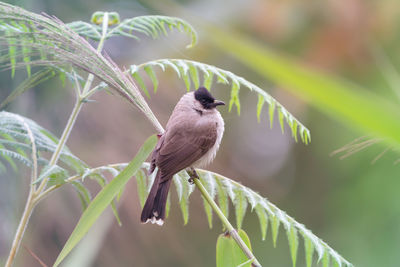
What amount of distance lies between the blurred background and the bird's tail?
0.17 metres

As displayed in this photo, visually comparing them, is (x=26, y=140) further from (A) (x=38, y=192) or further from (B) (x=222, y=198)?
(B) (x=222, y=198)

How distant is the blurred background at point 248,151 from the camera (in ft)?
8.43

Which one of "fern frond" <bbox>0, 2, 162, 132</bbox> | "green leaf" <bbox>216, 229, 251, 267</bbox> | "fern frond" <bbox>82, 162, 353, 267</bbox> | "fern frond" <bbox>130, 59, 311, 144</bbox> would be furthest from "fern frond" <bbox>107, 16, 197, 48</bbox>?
"green leaf" <bbox>216, 229, 251, 267</bbox>

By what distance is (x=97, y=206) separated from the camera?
2.93 feet

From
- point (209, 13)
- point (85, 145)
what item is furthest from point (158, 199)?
point (209, 13)

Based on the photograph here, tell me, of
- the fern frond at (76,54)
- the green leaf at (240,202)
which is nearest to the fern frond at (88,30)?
the fern frond at (76,54)

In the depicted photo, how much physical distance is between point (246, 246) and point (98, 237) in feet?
2.10

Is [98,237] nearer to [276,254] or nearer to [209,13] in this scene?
[209,13]

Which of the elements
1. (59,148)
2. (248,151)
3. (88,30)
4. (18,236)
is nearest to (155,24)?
(88,30)

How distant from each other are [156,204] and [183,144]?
0.42 meters

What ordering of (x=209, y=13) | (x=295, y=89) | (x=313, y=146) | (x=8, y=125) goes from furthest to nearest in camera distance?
(x=313, y=146)
(x=209, y=13)
(x=8, y=125)
(x=295, y=89)

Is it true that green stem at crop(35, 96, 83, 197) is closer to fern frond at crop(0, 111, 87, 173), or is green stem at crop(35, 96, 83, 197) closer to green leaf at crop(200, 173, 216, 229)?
fern frond at crop(0, 111, 87, 173)

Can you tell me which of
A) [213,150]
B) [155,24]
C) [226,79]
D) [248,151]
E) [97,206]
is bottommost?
[248,151]

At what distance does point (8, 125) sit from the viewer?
4.24ft
